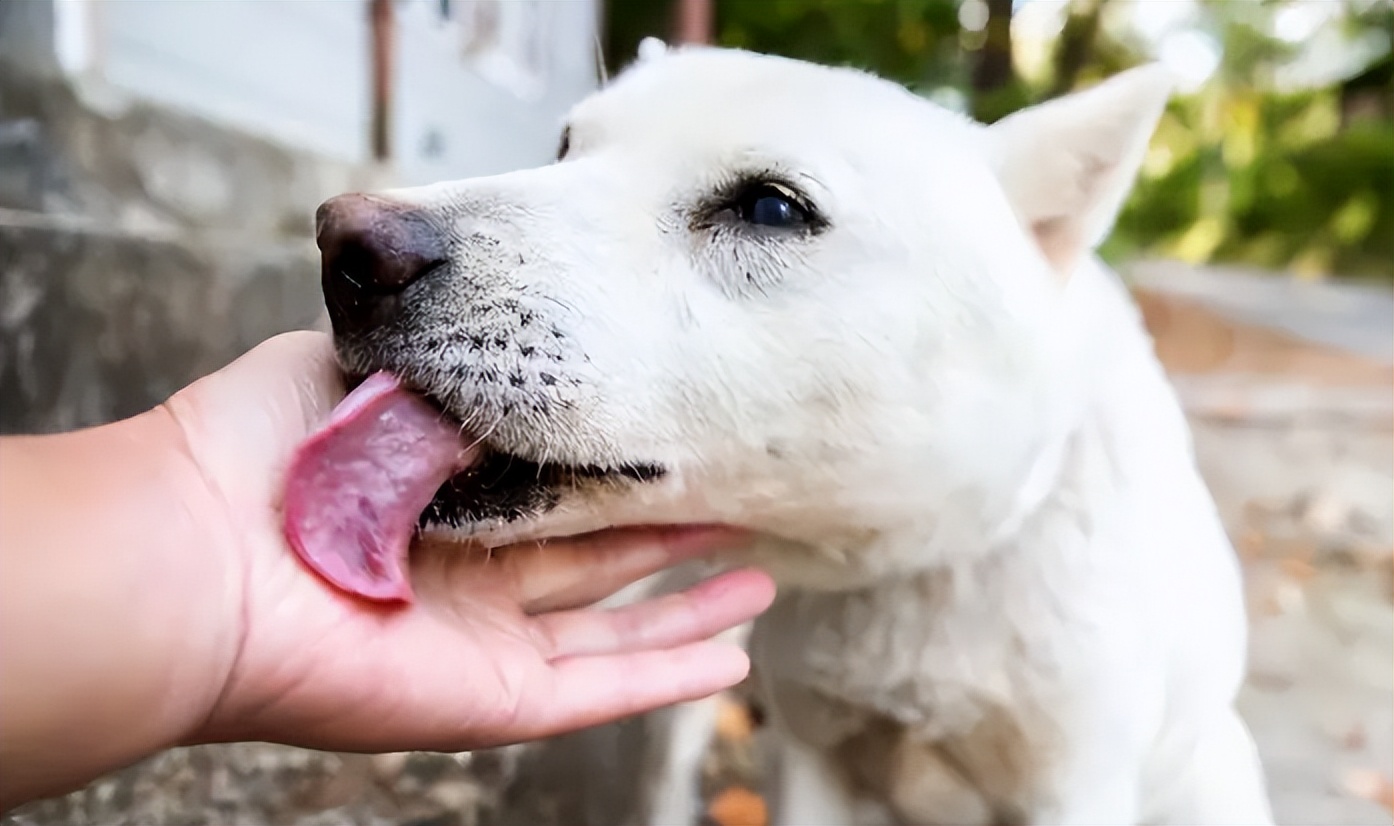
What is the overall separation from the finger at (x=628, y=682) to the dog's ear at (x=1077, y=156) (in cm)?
54

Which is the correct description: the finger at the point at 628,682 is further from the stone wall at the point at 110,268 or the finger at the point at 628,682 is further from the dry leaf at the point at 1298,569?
the dry leaf at the point at 1298,569

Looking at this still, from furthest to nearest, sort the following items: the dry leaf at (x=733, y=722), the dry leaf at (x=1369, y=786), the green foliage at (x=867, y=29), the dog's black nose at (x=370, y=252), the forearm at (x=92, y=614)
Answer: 1. the green foliage at (x=867, y=29)
2. the dry leaf at (x=733, y=722)
3. the dry leaf at (x=1369, y=786)
4. the dog's black nose at (x=370, y=252)
5. the forearm at (x=92, y=614)

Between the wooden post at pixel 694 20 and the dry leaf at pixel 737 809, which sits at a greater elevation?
the wooden post at pixel 694 20

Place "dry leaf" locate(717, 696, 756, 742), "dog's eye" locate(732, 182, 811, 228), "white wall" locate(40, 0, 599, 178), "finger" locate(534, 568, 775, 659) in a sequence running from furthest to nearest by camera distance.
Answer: "dry leaf" locate(717, 696, 756, 742), "white wall" locate(40, 0, 599, 178), "finger" locate(534, 568, 775, 659), "dog's eye" locate(732, 182, 811, 228)

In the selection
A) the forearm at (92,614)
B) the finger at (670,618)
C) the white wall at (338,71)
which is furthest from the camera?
the white wall at (338,71)

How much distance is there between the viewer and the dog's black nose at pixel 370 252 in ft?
2.73

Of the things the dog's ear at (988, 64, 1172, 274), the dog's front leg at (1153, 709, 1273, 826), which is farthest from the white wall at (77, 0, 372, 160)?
the dog's front leg at (1153, 709, 1273, 826)

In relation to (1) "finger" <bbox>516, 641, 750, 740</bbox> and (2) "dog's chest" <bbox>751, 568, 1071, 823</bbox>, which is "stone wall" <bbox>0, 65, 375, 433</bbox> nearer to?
(1) "finger" <bbox>516, 641, 750, 740</bbox>

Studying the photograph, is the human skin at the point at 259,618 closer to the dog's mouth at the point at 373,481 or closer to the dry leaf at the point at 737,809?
the dog's mouth at the point at 373,481

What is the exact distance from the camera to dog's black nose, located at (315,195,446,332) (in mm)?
832

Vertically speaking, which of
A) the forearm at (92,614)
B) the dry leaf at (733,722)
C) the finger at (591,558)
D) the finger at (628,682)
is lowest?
the dry leaf at (733,722)

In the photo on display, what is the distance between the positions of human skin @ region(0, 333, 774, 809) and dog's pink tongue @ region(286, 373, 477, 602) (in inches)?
1.0

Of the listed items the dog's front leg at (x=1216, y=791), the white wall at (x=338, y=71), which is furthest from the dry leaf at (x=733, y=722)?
the white wall at (x=338, y=71)

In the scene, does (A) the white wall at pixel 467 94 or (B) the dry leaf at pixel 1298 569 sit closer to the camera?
(A) the white wall at pixel 467 94
